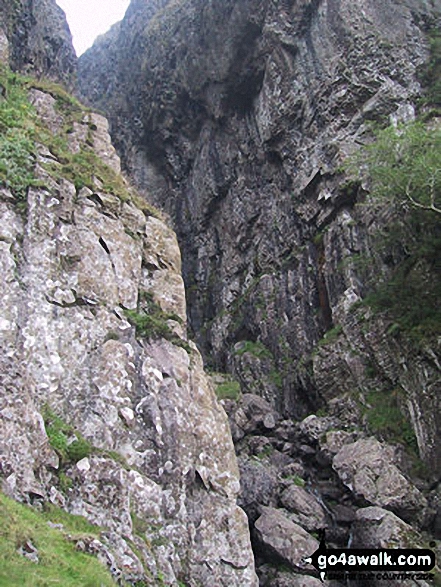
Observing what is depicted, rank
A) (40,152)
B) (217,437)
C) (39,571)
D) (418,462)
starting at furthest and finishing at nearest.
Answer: (418,462) < (40,152) < (217,437) < (39,571)

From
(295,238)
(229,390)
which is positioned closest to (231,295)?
(295,238)

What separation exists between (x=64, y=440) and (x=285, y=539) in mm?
8487

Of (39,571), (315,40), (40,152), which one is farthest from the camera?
(315,40)

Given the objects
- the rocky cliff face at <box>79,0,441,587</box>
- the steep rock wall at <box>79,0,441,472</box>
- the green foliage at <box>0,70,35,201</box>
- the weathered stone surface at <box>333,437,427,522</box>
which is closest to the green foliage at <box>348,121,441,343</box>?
the rocky cliff face at <box>79,0,441,587</box>

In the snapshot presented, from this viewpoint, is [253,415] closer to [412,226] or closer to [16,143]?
[412,226]

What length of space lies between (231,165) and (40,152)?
78.2 feet

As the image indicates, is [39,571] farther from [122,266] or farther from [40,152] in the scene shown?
[40,152]

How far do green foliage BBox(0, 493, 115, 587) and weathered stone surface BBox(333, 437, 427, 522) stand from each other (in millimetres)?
12517

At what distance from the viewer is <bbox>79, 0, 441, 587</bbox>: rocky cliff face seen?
19.5 metres

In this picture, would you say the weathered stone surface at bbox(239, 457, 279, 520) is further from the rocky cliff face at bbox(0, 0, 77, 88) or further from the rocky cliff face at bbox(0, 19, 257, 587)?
the rocky cliff face at bbox(0, 0, 77, 88)

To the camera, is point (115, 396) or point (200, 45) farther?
point (200, 45)

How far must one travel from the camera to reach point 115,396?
44.5 feet

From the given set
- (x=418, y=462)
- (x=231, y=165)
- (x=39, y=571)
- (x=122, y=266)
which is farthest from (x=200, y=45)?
(x=39, y=571)

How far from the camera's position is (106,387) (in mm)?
13602
